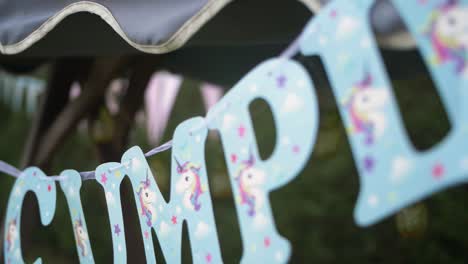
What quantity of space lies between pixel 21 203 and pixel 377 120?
1.07m

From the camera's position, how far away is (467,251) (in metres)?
3.62

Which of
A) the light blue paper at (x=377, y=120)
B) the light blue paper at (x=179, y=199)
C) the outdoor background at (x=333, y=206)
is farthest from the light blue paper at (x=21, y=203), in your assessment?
the outdoor background at (x=333, y=206)

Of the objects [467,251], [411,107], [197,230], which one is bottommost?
[467,251]

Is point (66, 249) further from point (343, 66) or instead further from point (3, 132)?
point (343, 66)

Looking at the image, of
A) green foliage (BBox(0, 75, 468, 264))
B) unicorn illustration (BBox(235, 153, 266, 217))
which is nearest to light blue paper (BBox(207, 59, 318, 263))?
unicorn illustration (BBox(235, 153, 266, 217))

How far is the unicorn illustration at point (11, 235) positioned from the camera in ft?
5.25

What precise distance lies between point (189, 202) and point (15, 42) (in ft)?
2.18

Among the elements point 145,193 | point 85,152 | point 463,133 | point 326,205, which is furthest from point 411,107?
point 463,133

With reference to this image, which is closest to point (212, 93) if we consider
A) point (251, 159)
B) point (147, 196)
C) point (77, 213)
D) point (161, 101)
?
point (161, 101)

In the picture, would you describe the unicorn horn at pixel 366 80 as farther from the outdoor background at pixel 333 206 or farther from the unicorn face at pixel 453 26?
the outdoor background at pixel 333 206

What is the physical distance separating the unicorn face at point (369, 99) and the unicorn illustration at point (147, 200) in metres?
0.51

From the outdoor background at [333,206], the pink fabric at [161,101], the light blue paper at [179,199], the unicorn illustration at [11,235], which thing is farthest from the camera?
the outdoor background at [333,206]

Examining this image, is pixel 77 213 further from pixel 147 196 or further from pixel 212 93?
pixel 212 93

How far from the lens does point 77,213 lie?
1.43 meters
